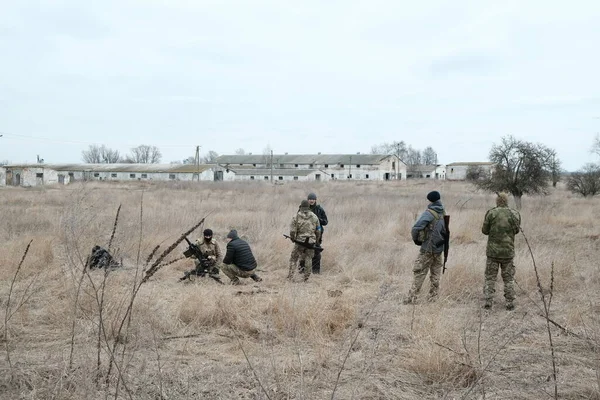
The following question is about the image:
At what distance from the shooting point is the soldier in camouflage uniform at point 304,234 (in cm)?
875

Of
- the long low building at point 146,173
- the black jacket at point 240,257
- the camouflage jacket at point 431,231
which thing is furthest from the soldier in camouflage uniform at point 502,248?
the long low building at point 146,173

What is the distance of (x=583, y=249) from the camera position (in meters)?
11.2

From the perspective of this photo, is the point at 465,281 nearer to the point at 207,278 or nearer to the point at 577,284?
the point at 577,284

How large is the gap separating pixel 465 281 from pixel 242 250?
3611mm

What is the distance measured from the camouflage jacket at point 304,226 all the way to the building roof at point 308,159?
66878 mm

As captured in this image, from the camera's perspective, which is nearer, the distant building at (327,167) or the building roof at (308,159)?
the distant building at (327,167)

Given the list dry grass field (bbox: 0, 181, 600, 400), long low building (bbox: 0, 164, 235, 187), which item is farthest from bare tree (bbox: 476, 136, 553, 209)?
long low building (bbox: 0, 164, 235, 187)

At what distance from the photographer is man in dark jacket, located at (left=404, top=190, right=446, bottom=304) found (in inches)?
273

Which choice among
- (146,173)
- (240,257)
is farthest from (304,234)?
(146,173)

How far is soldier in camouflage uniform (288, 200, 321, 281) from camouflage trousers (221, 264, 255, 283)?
769 mm

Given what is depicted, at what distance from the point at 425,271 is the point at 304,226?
252cm

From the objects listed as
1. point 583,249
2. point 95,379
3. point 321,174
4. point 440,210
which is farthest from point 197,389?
point 321,174

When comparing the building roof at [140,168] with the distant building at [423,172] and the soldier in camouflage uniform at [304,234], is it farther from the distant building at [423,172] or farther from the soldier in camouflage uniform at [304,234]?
the soldier in camouflage uniform at [304,234]

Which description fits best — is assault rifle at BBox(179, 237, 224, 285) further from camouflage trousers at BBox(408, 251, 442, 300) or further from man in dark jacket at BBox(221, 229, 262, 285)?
camouflage trousers at BBox(408, 251, 442, 300)
